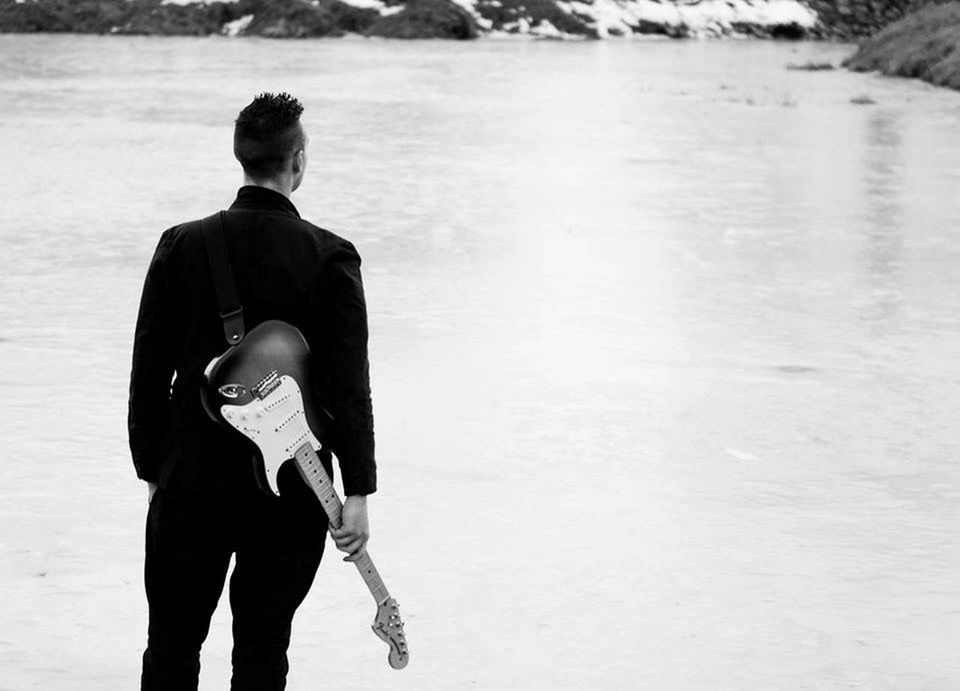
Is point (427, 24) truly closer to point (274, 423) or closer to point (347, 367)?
point (347, 367)

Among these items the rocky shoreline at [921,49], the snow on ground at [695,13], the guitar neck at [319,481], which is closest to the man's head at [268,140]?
the guitar neck at [319,481]

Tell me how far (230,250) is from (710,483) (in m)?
3.37

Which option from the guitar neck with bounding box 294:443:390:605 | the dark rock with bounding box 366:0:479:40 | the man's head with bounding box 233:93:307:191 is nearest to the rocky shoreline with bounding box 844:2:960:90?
the dark rock with bounding box 366:0:479:40

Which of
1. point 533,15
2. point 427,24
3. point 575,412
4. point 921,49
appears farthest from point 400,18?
point 575,412

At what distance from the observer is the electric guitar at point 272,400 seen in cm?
319

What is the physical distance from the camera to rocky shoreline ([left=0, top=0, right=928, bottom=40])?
47.4 meters

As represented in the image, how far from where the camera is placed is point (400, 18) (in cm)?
4856

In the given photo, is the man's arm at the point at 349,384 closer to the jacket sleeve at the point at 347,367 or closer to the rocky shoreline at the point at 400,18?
the jacket sleeve at the point at 347,367

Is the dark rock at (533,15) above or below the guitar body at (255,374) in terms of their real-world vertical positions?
below

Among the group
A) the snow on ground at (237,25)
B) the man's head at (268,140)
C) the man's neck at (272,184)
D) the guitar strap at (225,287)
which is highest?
the man's head at (268,140)

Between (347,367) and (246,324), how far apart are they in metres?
0.21

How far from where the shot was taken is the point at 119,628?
464cm

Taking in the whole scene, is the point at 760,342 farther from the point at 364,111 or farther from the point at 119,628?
the point at 364,111

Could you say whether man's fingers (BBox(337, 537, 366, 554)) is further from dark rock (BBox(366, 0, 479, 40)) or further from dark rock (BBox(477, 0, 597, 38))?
dark rock (BBox(477, 0, 597, 38))
